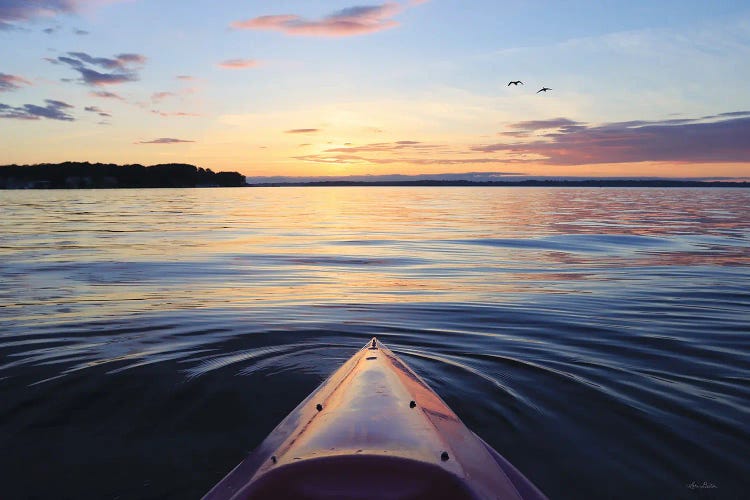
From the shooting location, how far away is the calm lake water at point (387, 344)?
4.44m

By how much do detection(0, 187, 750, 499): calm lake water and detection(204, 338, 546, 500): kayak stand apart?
95 centimetres

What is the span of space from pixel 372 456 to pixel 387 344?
501cm

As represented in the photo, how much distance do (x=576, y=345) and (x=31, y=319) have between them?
8.74 meters

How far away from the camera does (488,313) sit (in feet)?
31.8

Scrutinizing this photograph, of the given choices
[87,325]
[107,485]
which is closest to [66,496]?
[107,485]

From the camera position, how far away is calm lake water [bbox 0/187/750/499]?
4.44m

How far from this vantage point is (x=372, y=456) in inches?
113

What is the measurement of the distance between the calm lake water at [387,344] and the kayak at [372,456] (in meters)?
0.95

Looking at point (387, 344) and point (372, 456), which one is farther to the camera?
point (387, 344)
